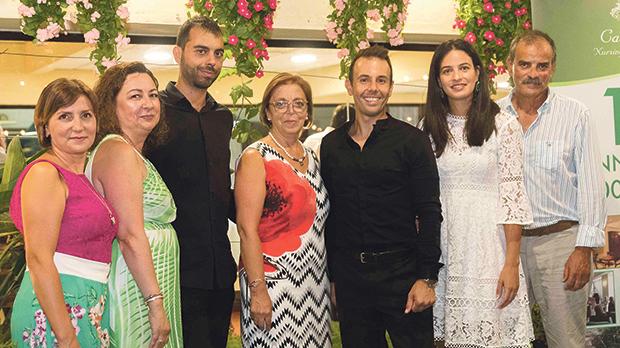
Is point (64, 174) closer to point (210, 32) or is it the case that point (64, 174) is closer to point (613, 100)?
point (210, 32)

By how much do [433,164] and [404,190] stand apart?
171 mm

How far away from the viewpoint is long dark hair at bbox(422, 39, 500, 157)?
3.51 m

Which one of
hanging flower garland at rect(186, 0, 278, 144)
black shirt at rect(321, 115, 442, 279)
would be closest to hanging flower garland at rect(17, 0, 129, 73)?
hanging flower garland at rect(186, 0, 278, 144)

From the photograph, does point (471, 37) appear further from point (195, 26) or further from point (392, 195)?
point (195, 26)

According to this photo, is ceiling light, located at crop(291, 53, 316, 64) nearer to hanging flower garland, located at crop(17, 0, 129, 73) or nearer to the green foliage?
hanging flower garland, located at crop(17, 0, 129, 73)

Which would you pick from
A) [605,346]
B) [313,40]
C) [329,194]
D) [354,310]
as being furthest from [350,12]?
[605,346]

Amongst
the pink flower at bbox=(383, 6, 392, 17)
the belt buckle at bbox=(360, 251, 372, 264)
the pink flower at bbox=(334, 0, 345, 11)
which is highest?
the pink flower at bbox=(334, 0, 345, 11)

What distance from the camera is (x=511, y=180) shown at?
349 centimetres

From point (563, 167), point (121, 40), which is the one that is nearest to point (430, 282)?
point (563, 167)

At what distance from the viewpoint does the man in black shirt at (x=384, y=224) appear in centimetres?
346

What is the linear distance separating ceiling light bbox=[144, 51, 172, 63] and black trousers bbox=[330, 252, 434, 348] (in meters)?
2.59

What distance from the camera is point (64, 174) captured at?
8.98 feet

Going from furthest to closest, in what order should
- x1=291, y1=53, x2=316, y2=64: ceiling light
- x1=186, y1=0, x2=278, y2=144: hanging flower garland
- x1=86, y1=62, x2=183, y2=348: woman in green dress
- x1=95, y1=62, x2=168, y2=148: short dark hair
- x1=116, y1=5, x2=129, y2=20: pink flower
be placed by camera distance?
x1=291, y1=53, x2=316, y2=64: ceiling light < x1=186, y1=0, x2=278, y2=144: hanging flower garland < x1=116, y1=5, x2=129, y2=20: pink flower < x1=95, y1=62, x2=168, y2=148: short dark hair < x1=86, y1=62, x2=183, y2=348: woman in green dress

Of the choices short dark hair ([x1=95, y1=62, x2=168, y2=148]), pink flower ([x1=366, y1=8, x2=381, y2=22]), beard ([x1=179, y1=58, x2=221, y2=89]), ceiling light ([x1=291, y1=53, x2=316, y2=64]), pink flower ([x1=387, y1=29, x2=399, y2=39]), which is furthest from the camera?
ceiling light ([x1=291, y1=53, x2=316, y2=64])
